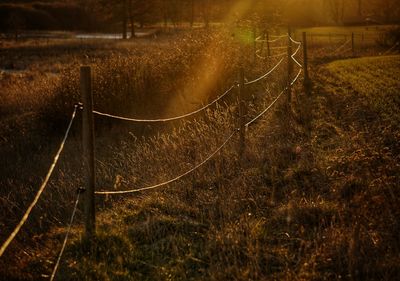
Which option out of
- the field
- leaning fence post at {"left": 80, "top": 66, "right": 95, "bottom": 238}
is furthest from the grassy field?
leaning fence post at {"left": 80, "top": 66, "right": 95, "bottom": 238}

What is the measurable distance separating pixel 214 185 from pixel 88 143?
228 cm

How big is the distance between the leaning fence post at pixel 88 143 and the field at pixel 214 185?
0.19 meters

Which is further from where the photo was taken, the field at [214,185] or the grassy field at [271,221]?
the field at [214,185]

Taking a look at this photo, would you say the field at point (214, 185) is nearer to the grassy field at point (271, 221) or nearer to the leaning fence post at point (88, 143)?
the grassy field at point (271, 221)

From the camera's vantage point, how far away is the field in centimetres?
432

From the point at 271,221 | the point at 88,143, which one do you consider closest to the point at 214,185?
the point at 271,221

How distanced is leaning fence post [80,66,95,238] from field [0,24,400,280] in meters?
0.19

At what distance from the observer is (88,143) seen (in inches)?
188

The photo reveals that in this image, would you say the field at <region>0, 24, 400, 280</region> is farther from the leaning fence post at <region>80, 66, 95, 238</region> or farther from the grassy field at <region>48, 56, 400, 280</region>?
the leaning fence post at <region>80, 66, 95, 238</region>

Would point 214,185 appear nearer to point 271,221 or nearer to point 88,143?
point 271,221

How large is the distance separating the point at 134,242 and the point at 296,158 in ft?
11.0

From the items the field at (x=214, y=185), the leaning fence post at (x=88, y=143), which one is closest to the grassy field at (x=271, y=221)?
the field at (x=214, y=185)

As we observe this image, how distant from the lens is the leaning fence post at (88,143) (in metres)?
4.71

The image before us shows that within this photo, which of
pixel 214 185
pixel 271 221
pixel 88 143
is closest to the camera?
pixel 88 143
